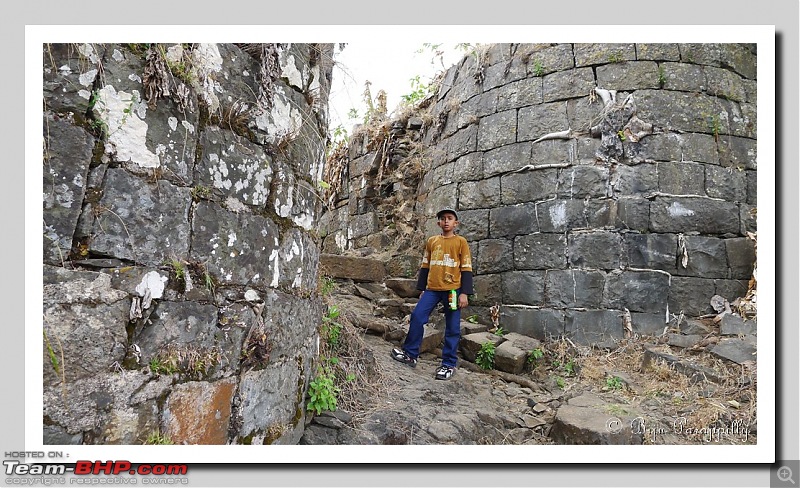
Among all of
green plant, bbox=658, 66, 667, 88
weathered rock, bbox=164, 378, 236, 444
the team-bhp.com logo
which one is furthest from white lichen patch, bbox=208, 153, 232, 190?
green plant, bbox=658, 66, 667, 88

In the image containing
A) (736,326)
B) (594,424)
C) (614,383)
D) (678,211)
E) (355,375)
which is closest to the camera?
(594,424)

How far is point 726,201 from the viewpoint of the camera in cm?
423

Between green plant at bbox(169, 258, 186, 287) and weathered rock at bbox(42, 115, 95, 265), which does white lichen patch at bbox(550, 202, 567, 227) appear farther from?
weathered rock at bbox(42, 115, 95, 265)

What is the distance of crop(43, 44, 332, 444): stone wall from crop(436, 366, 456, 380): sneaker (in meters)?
1.67

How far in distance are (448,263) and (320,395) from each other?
1.88m

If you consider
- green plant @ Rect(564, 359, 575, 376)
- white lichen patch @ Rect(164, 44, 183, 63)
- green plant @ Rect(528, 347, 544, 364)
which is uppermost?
white lichen patch @ Rect(164, 44, 183, 63)

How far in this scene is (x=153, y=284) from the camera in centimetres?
156

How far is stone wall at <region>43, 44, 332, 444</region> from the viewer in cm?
138

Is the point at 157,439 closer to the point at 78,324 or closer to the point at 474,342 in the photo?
the point at 78,324

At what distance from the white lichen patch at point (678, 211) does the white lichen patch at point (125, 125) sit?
441 centimetres

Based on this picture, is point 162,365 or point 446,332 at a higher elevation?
point 162,365

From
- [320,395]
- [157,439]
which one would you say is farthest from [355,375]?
[157,439]

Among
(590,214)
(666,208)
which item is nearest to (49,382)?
(590,214)

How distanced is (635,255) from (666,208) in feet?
1.84
